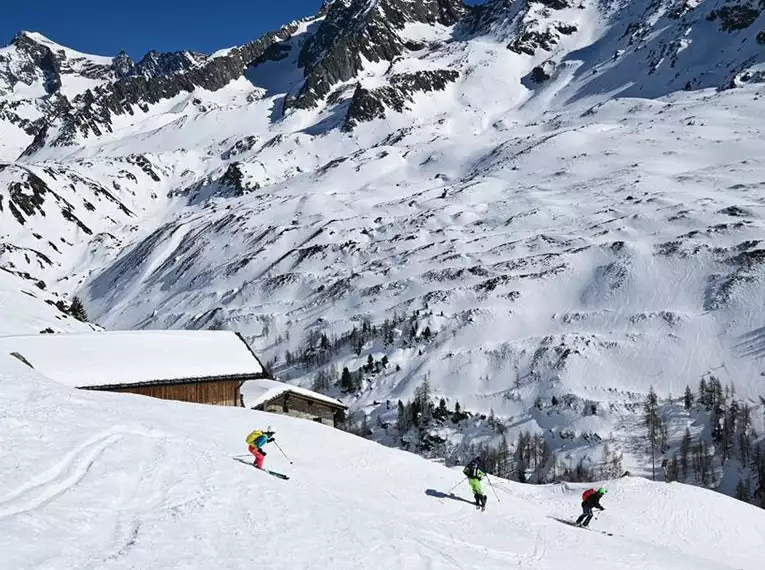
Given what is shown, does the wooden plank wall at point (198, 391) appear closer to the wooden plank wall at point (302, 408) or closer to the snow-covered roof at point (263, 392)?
the snow-covered roof at point (263, 392)

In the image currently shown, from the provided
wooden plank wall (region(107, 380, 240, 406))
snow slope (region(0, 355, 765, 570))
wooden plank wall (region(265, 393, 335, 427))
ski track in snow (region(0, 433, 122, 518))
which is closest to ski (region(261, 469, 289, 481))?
snow slope (region(0, 355, 765, 570))

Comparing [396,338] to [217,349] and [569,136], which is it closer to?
[217,349]

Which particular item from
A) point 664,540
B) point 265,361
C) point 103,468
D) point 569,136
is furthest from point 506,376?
point 569,136

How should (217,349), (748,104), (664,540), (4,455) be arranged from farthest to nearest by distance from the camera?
(748,104) → (217,349) → (664,540) → (4,455)

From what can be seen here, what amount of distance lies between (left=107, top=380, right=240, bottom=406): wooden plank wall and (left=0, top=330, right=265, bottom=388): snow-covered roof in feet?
1.67

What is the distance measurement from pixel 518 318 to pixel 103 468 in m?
98.7

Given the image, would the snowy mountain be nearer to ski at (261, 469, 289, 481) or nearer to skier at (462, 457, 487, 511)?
ski at (261, 469, 289, 481)

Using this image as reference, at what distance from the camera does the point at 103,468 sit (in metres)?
15.1

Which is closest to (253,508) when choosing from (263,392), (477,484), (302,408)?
(477,484)

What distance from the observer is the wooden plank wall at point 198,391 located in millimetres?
33875

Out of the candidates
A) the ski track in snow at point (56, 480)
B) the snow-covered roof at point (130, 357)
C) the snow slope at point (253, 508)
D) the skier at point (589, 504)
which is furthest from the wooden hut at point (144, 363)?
the skier at point (589, 504)

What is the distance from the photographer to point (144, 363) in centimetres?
3491

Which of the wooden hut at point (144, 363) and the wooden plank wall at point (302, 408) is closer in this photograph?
the wooden hut at point (144, 363)

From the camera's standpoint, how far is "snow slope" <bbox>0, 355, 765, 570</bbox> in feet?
40.2
